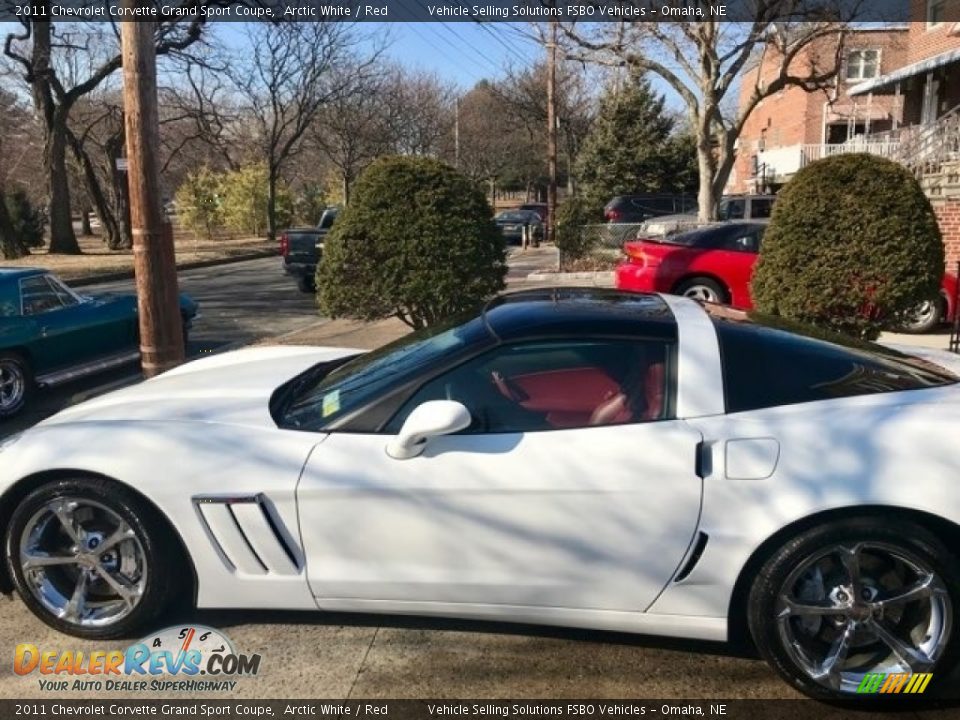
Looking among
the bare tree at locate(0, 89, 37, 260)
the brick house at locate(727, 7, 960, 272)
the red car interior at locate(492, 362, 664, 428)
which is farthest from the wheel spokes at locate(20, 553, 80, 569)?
the bare tree at locate(0, 89, 37, 260)

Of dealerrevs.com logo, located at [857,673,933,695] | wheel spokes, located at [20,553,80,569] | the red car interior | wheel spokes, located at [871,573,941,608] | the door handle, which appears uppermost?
the red car interior

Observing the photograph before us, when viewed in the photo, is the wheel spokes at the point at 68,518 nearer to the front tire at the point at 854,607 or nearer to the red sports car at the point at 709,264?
the front tire at the point at 854,607

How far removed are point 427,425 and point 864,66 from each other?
40852mm

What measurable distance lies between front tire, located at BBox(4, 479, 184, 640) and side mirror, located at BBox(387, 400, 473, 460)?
996mm

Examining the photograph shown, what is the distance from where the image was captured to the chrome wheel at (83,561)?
3014 mm

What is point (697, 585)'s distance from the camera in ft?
8.84

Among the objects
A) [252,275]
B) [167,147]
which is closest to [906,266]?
[252,275]

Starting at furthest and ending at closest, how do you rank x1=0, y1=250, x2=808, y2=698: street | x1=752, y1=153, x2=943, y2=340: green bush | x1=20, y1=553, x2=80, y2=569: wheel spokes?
x1=752, y1=153, x2=943, y2=340: green bush → x1=20, y1=553, x2=80, y2=569: wheel spokes → x1=0, y1=250, x2=808, y2=698: street

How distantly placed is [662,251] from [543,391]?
7.83 m

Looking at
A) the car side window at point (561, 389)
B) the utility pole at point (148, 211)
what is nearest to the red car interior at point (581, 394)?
the car side window at point (561, 389)

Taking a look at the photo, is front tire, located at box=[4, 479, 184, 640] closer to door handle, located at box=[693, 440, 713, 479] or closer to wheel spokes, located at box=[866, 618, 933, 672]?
door handle, located at box=[693, 440, 713, 479]

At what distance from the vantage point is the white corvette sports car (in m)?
2.62

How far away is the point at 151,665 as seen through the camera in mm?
2949

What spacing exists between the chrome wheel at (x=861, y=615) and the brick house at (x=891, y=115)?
930cm
